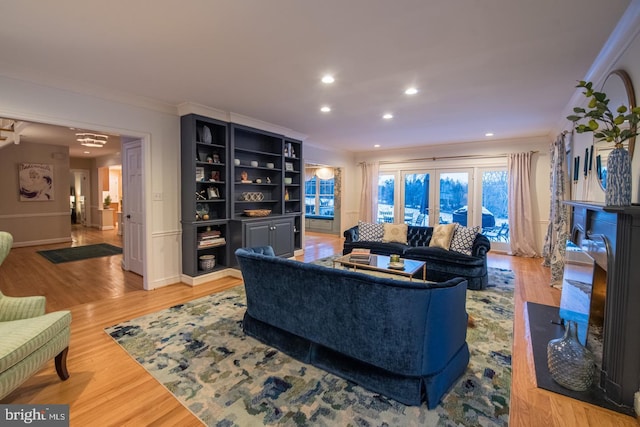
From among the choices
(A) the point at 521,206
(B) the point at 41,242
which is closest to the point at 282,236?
(A) the point at 521,206

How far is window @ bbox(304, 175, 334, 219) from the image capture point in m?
9.59

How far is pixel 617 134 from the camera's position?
1.97m

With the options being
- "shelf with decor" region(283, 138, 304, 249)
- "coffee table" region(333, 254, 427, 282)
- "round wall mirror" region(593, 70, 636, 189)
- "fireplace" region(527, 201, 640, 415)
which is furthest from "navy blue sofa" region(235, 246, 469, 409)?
"shelf with decor" region(283, 138, 304, 249)

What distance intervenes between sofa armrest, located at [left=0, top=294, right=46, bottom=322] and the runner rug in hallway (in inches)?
168

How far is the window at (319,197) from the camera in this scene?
377 inches

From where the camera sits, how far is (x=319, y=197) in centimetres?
981

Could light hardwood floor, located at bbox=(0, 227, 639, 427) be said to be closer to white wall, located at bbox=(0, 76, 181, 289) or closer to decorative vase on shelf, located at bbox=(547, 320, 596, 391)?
decorative vase on shelf, located at bbox=(547, 320, 596, 391)

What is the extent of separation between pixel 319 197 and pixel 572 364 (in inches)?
318

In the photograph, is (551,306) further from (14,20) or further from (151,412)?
(14,20)

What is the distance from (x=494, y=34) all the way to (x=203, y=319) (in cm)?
367

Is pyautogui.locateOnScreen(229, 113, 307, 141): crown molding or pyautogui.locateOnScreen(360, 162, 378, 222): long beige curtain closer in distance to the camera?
pyautogui.locateOnScreen(229, 113, 307, 141): crown molding

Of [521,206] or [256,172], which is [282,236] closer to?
[256,172]

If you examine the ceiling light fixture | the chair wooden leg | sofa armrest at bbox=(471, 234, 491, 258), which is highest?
the ceiling light fixture

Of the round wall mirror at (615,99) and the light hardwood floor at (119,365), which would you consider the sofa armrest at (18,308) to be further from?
the round wall mirror at (615,99)
